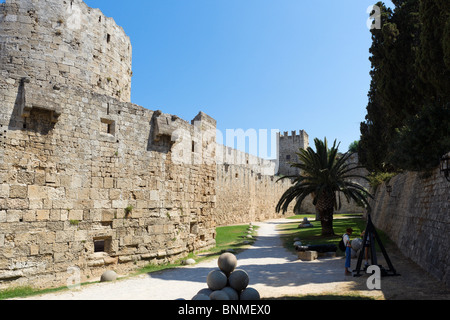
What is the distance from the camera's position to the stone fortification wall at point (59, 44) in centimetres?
1152

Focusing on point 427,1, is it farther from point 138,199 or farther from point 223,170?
point 223,170

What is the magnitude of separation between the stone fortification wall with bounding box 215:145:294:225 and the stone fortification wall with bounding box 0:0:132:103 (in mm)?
15860

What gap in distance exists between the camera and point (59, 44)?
12.2 meters

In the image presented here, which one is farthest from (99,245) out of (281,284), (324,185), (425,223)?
(425,223)

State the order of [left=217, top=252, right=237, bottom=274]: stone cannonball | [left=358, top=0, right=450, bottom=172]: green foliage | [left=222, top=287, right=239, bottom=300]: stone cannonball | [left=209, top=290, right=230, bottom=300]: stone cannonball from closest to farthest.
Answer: [left=209, top=290, right=230, bottom=300]: stone cannonball, [left=222, top=287, right=239, bottom=300]: stone cannonball, [left=217, top=252, right=237, bottom=274]: stone cannonball, [left=358, top=0, right=450, bottom=172]: green foliage

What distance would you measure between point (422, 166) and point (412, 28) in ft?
21.7

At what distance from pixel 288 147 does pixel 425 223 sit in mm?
54339

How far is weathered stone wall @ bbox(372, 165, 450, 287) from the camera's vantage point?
7.55 m

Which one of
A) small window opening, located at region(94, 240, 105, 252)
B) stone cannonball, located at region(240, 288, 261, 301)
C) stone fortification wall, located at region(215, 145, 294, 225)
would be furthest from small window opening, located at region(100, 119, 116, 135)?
stone fortification wall, located at region(215, 145, 294, 225)

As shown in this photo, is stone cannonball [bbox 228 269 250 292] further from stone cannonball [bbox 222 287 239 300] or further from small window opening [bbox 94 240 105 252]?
small window opening [bbox 94 240 105 252]

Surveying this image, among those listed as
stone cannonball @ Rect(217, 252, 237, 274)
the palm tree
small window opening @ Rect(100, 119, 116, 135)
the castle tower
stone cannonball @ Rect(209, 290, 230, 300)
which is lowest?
stone cannonball @ Rect(209, 290, 230, 300)

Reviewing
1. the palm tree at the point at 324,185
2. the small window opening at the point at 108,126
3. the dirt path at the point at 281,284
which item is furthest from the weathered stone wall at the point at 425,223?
the small window opening at the point at 108,126

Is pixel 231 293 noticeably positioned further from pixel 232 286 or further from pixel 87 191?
pixel 87 191
